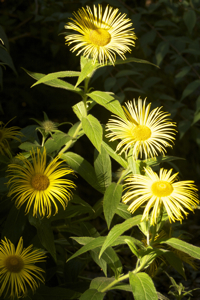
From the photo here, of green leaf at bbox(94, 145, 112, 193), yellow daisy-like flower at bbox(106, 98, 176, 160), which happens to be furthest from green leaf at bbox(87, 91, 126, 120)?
green leaf at bbox(94, 145, 112, 193)

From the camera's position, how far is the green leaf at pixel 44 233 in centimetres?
67

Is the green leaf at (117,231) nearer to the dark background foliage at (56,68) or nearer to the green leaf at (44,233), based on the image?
the green leaf at (44,233)

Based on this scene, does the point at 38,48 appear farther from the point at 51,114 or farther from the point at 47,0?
Result: the point at 51,114

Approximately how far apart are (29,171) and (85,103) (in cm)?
19

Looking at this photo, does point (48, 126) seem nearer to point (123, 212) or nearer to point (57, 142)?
point (57, 142)

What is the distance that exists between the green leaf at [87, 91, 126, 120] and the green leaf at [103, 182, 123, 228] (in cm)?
15

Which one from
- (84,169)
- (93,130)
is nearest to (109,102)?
(93,130)

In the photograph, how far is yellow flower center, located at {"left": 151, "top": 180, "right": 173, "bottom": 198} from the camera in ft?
1.85

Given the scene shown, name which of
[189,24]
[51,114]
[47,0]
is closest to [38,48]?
[47,0]

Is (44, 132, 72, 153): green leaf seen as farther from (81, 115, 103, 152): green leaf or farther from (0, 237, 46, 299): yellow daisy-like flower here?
(0, 237, 46, 299): yellow daisy-like flower

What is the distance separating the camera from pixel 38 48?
5.68ft

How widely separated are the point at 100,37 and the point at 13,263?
0.51 m

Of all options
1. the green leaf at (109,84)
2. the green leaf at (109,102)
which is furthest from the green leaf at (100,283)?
the green leaf at (109,84)

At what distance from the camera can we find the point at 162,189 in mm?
565
